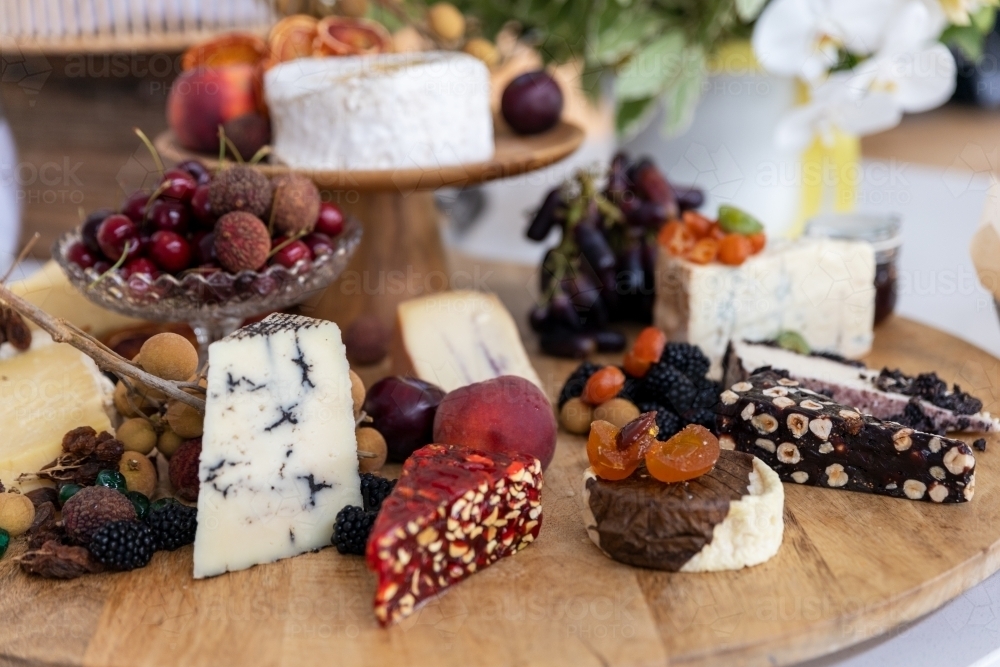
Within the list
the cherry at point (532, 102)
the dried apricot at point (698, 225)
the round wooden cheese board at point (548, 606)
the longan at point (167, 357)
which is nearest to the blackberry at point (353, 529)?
the round wooden cheese board at point (548, 606)

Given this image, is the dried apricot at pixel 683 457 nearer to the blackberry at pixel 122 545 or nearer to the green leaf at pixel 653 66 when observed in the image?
the blackberry at pixel 122 545

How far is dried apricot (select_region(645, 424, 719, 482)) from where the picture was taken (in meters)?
0.90

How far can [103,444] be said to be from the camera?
102cm

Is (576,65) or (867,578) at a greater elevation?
(576,65)

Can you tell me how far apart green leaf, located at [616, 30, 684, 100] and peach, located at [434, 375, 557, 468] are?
0.75 meters

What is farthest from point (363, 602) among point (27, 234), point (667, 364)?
point (27, 234)

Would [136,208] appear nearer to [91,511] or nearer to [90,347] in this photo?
[90,347]

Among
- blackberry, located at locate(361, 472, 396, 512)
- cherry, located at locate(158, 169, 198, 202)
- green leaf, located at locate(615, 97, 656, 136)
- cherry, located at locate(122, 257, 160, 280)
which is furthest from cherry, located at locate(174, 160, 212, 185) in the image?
green leaf, located at locate(615, 97, 656, 136)

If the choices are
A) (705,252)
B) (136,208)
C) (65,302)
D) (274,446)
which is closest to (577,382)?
(705,252)

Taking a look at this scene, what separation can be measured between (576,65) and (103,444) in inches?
48.3

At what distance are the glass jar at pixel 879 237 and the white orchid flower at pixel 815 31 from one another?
0.24m

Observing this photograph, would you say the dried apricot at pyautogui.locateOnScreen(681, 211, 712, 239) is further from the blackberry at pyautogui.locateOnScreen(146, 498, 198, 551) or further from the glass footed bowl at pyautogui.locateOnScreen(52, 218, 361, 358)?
the blackberry at pyautogui.locateOnScreen(146, 498, 198, 551)

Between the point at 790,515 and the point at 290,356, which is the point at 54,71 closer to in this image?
the point at 290,356

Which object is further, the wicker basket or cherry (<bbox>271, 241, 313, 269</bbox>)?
the wicker basket
